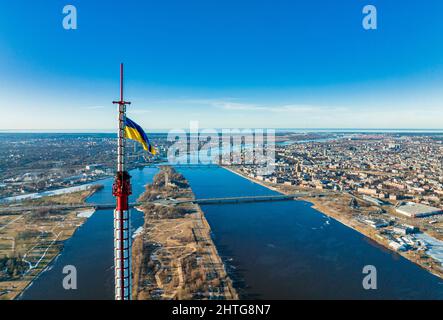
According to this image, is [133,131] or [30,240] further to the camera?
[30,240]

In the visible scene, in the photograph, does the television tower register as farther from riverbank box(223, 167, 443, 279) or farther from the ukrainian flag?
riverbank box(223, 167, 443, 279)

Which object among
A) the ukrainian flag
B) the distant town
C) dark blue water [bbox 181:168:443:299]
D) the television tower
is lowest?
dark blue water [bbox 181:168:443:299]

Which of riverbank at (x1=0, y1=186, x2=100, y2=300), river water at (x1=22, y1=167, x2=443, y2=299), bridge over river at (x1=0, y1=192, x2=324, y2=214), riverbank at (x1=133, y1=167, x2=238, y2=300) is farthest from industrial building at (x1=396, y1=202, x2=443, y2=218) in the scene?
riverbank at (x1=0, y1=186, x2=100, y2=300)

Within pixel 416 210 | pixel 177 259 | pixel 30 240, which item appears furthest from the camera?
pixel 416 210

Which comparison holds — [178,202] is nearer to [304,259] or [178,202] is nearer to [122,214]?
[304,259]

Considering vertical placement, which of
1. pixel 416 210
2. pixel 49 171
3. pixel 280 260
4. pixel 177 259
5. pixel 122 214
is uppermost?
pixel 122 214

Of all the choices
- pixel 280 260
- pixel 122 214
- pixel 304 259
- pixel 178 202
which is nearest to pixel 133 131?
pixel 122 214

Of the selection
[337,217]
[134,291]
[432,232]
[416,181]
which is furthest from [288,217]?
[416,181]
